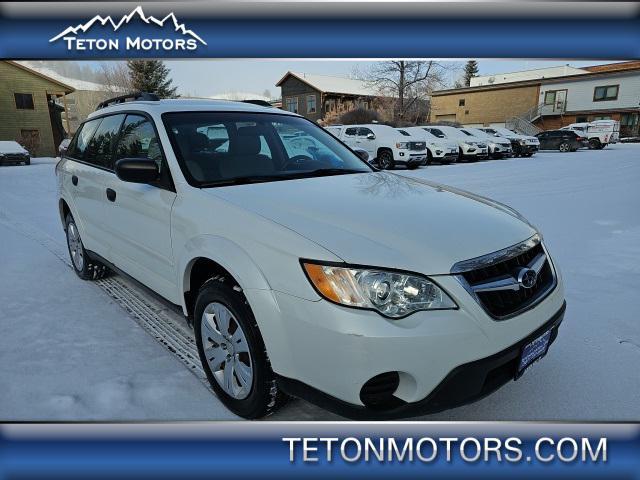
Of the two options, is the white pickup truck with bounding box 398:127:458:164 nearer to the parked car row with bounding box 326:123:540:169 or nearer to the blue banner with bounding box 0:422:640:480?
the parked car row with bounding box 326:123:540:169

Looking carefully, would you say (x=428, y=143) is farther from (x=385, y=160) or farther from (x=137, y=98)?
(x=137, y=98)

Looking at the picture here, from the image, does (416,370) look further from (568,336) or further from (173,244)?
(568,336)

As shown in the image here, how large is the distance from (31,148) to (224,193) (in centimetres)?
2255

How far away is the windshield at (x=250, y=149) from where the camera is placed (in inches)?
105

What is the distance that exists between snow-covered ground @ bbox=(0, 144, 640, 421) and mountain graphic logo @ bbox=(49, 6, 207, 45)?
2415mm

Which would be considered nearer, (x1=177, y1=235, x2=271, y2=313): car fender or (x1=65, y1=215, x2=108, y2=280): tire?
(x1=177, y1=235, x2=271, y2=313): car fender

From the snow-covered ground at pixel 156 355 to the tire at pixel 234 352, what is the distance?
16 cm

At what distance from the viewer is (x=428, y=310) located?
69.2 inches

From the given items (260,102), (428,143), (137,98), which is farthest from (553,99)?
(137,98)

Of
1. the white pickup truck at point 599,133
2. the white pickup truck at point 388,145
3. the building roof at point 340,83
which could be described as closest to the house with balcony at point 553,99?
the white pickup truck at point 599,133

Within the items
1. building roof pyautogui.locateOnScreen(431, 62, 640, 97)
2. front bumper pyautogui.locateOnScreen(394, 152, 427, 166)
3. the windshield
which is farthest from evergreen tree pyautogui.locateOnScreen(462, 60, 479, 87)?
front bumper pyautogui.locateOnScreen(394, 152, 427, 166)

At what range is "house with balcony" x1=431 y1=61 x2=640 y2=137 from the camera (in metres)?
27.4

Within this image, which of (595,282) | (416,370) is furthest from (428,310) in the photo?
(595,282)

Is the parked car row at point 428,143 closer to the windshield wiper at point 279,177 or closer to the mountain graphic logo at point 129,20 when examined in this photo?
the mountain graphic logo at point 129,20
